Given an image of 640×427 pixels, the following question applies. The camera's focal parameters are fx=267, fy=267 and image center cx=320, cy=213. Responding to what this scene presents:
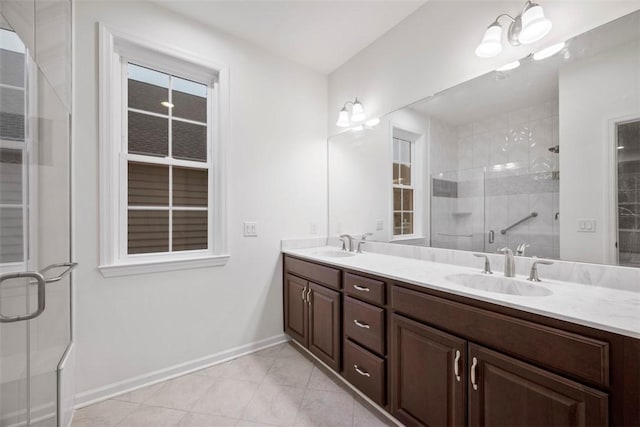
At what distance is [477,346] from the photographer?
108cm

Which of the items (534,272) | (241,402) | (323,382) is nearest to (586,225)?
(534,272)

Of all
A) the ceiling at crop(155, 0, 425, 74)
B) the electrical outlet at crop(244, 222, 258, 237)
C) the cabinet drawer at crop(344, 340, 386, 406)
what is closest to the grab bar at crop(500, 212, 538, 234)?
the cabinet drawer at crop(344, 340, 386, 406)

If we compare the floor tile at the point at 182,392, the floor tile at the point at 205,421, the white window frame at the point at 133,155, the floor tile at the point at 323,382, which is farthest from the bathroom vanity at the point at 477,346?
the white window frame at the point at 133,155

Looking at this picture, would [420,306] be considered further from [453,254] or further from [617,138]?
[617,138]

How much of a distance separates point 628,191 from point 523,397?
99 cm

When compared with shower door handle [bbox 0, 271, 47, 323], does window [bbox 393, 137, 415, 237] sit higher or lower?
higher

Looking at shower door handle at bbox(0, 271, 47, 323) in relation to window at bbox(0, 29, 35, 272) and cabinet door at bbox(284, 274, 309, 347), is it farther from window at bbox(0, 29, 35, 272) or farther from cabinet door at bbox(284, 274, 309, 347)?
cabinet door at bbox(284, 274, 309, 347)

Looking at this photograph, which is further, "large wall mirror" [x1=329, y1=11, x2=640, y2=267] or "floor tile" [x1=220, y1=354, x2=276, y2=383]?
"floor tile" [x1=220, y1=354, x2=276, y2=383]

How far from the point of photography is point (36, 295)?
3.57ft

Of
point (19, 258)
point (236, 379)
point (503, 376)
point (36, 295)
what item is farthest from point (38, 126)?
point (503, 376)

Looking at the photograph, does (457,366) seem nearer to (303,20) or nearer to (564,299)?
(564,299)

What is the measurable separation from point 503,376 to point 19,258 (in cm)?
184

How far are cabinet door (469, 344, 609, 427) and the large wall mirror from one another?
2.34 feet

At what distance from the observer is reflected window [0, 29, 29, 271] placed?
2.95 feet
